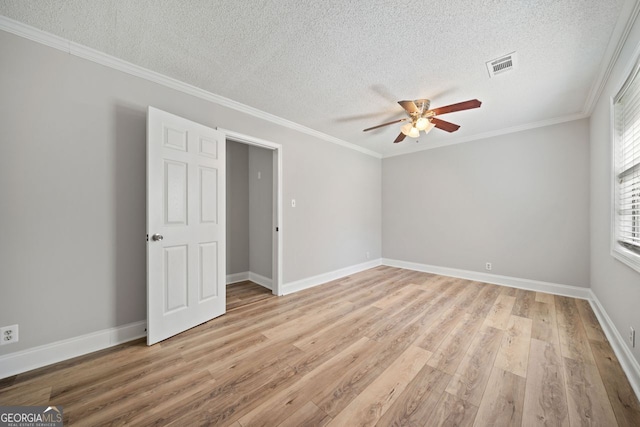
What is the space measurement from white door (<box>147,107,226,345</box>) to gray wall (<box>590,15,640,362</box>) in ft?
11.8

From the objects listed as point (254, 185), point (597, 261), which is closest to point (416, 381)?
point (597, 261)

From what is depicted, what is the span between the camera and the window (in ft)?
5.91

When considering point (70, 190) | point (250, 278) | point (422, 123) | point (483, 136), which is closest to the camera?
point (70, 190)

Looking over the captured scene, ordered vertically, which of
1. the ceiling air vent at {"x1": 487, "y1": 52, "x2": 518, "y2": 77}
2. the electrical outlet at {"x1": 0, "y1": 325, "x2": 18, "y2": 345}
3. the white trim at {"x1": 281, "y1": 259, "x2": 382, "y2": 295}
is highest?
the ceiling air vent at {"x1": 487, "y1": 52, "x2": 518, "y2": 77}

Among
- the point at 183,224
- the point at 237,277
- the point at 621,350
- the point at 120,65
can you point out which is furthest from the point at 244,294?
the point at 621,350

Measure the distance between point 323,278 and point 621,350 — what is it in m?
3.23

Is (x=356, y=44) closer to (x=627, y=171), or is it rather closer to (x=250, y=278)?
(x=627, y=171)

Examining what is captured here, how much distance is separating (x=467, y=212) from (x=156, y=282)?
4.73 metres

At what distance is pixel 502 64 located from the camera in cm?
217

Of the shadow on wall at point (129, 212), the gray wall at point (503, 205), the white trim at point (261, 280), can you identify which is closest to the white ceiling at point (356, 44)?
the shadow on wall at point (129, 212)

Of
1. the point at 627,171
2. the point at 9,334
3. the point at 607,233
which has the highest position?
the point at 627,171

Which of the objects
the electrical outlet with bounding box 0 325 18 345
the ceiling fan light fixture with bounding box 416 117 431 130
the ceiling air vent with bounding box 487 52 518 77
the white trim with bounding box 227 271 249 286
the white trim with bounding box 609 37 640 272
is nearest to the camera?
the electrical outlet with bounding box 0 325 18 345

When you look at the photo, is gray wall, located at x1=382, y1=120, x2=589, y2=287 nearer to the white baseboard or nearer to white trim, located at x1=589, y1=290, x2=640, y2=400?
white trim, located at x1=589, y1=290, x2=640, y2=400

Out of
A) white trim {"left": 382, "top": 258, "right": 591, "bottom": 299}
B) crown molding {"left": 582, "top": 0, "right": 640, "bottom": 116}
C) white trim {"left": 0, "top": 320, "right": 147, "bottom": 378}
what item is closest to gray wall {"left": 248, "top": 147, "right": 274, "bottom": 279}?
white trim {"left": 0, "top": 320, "right": 147, "bottom": 378}
